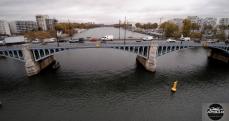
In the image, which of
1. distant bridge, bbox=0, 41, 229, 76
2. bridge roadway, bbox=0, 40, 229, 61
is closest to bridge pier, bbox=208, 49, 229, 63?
distant bridge, bbox=0, 41, 229, 76

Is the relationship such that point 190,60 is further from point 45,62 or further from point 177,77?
point 45,62

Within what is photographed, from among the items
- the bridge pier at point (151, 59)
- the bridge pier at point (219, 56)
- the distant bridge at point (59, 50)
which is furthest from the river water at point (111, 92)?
the bridge pier at point (219, 56)

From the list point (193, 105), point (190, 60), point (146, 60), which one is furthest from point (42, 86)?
point (190, 60)

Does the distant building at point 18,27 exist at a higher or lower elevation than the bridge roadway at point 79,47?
higher

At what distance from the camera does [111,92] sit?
109 feet

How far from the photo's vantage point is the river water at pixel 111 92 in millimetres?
25891

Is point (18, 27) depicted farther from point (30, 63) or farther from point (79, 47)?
point (79, 47)

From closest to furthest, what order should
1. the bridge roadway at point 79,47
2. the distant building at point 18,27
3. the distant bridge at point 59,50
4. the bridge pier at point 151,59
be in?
1. the distant bridge at point 59,50
2. the bridge roadway at point 79,47
3. the bridge pier at point 151,59
4. the distant building at point 18,27

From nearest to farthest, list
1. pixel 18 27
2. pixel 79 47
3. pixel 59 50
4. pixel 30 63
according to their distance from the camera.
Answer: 1. pixel 30 63
2. pixel 79 47
3. pixel 59 50
4. pixel 18 27

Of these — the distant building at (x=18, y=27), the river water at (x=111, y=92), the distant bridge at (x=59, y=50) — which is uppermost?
the distant building at (x=18, y=27)

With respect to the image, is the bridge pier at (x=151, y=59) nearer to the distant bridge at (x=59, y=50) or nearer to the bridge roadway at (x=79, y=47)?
the distant bridge at (x=59, y=50)

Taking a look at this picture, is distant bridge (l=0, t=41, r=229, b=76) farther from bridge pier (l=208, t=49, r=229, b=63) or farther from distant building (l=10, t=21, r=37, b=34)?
distant building (l=10, t=21, r=37, b=34)

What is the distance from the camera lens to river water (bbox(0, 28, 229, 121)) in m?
25.9

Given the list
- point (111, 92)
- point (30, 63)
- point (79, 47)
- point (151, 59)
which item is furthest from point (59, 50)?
point (151, 59)
